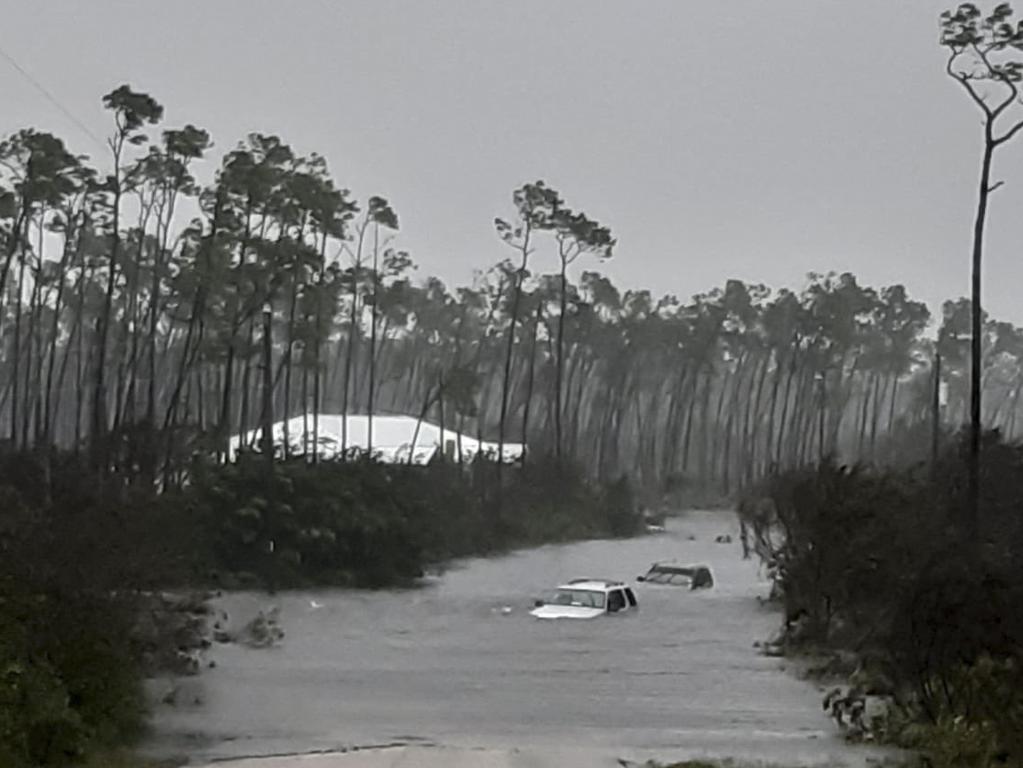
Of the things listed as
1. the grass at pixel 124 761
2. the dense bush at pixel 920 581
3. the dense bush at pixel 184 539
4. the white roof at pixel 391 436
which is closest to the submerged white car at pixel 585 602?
the dense bush at pixel 920 581

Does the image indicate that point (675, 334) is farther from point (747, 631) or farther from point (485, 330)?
point (747, 631)

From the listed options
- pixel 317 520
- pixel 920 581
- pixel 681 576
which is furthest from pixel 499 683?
pixel 681 576

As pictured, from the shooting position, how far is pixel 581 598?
120 feet

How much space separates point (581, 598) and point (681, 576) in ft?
27.7

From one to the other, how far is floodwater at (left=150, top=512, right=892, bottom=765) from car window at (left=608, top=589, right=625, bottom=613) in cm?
38

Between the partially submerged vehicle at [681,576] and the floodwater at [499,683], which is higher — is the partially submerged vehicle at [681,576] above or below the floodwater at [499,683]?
above

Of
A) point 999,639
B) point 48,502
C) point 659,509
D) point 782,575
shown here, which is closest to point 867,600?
point 782,575

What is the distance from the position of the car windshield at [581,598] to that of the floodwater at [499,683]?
0.71 meters

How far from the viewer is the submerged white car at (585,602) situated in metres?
36.0

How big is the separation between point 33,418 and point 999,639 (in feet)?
158

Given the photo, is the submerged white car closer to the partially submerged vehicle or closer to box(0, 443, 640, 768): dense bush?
the partially submerged vehicle

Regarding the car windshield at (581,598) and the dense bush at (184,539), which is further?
the car windshield at (581,598)

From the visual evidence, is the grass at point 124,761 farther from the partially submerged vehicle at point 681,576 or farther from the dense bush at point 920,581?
the partially submerged vehicle at point 681,576

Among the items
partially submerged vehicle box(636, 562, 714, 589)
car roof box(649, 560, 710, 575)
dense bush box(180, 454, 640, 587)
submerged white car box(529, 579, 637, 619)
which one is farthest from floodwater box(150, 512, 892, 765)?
dense bush box(180, 454, 640, 587)
